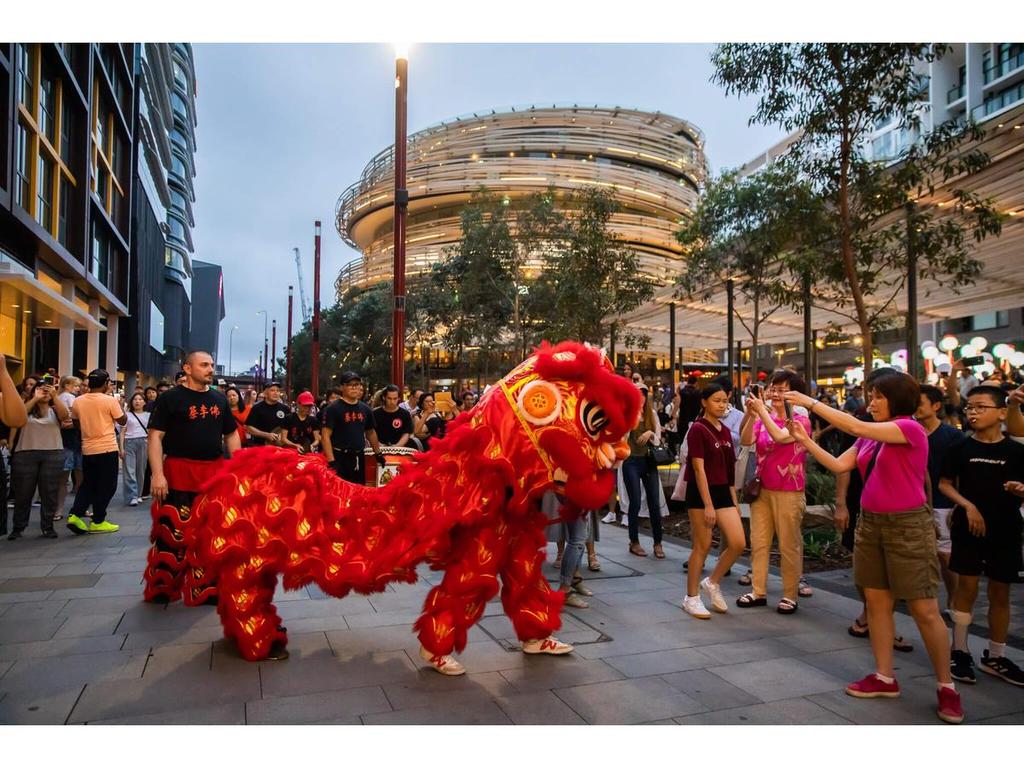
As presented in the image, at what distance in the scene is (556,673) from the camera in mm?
3908

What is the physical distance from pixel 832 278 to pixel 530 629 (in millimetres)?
7363

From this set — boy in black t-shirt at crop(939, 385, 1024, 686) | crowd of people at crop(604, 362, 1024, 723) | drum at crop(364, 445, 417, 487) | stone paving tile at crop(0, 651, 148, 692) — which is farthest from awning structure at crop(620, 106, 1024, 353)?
stone paving tile at crop(0, 651, 148, 692)

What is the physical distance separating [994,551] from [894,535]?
78cm

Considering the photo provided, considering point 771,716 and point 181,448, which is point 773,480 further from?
point 181,448

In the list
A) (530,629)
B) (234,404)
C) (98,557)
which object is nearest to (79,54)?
(234,404)

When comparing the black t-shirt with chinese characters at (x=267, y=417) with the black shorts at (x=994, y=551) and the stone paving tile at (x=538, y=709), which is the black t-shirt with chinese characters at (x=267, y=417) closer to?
the stone paving tile at (x=538, y=709)

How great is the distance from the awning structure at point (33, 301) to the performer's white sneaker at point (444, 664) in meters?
11.1

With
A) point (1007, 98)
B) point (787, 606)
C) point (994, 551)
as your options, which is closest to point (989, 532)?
point (994, 551)

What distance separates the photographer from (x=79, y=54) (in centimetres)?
1842

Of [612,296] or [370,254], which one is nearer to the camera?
[612,296]

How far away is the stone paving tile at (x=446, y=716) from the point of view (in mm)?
3256

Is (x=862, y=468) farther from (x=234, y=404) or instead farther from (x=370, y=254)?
(x=370, y=254)

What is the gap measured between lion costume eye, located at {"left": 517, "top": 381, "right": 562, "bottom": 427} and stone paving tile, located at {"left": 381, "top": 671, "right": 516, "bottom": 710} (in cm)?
143

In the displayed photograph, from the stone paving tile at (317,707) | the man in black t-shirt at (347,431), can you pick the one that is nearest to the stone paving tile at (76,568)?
the man in black t-shirt at (347,431)
